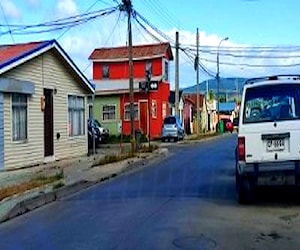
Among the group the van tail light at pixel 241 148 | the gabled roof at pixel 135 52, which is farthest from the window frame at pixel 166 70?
the van tail light at pixel 241 148

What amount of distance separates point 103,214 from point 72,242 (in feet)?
8.47

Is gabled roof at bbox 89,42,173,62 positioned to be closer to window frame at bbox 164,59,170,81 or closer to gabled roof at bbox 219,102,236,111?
window frame at bbox 164,59,170,81

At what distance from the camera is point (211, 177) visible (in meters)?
17.5

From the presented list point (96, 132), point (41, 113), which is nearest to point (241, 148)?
point (41, 113)

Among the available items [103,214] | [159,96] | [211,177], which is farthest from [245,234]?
[159,96]

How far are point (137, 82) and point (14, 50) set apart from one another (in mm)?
24391

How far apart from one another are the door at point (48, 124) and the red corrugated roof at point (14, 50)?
184cm

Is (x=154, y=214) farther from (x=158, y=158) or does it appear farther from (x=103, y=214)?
(x=158, y=158)

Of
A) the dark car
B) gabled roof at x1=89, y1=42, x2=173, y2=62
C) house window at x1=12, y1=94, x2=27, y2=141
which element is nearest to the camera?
house window at x1=12, y1=94, x2=27, y2=141

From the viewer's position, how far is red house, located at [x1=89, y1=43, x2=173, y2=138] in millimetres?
47938

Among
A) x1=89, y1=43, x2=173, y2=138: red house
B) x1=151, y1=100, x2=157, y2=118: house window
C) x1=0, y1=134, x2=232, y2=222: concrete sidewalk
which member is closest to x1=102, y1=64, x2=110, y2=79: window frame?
x1=89, y1=43, x2=173, y2=138: red house

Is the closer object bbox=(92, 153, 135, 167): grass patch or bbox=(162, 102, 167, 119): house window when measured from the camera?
bbox=(92, 153, 135, 167): grass patch

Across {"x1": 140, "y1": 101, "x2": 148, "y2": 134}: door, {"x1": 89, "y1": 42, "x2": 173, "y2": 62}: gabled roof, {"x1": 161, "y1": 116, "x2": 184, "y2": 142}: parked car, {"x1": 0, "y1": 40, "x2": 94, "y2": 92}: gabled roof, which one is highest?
{"x1": 89, "y1": 42, "x2": 173, "y2": 62}: gabled roof

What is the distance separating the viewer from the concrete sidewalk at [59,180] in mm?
12709
